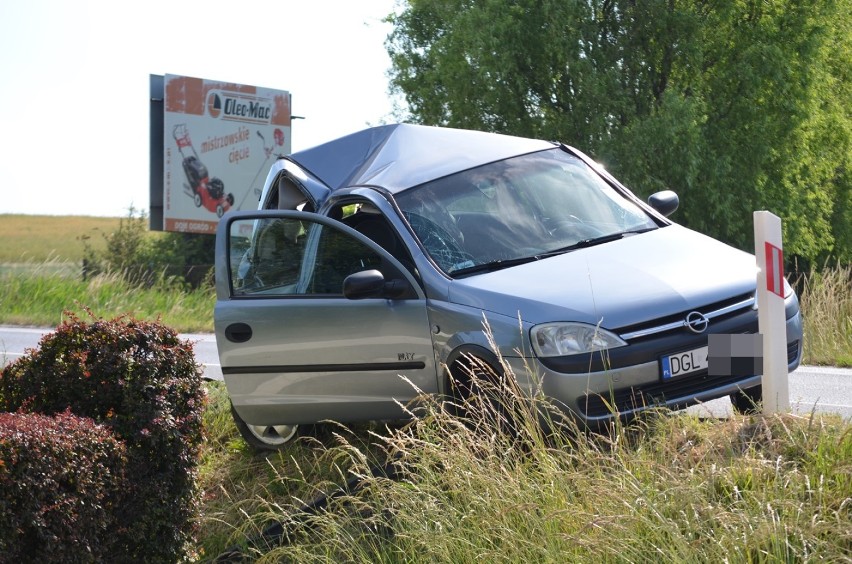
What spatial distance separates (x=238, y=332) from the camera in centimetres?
714

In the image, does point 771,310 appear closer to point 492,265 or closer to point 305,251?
point 492,265

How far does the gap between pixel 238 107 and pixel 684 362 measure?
31.4 m

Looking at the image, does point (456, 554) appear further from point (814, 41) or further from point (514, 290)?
point (814, 41)

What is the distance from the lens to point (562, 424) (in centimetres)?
533

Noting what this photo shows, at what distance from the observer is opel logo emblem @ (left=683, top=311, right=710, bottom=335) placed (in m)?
5.79

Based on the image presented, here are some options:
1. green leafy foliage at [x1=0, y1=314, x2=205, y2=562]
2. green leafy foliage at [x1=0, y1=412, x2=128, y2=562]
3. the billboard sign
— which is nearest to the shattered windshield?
green leafy foliage at [x1=0, y1=314, x2=205, y2=562]

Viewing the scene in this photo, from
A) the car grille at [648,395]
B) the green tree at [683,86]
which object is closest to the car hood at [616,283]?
the car grille at [648,395]

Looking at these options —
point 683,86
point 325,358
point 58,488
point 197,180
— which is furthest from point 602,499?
point 197,180

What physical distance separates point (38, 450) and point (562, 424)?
95.0 inches

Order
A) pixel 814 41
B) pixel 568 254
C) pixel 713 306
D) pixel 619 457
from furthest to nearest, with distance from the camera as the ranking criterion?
pixel 814 41 → pixel 568 254 → pixel 713 306 → pixel 619 457

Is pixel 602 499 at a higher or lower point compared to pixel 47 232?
lower

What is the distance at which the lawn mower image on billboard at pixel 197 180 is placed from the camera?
1344 inches

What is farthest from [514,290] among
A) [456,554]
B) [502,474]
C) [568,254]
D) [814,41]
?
[814,41]

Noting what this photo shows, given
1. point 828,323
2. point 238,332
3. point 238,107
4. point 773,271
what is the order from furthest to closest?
point 238,107 → point 828,323 → point 238,332 → point 773,271
